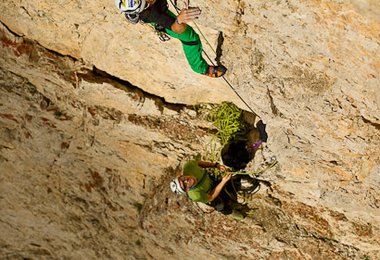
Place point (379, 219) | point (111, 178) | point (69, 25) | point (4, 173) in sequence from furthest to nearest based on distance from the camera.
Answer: point (4, 173), point (111, 178), point (69, 25), point (379, 219)

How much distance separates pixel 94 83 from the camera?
Result: 7.42 metres

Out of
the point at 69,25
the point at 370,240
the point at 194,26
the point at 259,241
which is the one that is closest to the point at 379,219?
the point at 370,240

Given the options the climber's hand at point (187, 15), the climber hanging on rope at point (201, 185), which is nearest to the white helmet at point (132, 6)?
the climber's hand at point (187, 15)

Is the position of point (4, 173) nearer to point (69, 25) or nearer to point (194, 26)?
point (69, 25)

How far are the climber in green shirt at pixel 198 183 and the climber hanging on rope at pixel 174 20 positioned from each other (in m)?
1.64

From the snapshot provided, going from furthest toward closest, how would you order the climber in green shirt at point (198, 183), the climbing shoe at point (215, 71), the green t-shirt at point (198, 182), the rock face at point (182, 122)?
the green t-shirt at point (198, 182), the climber in green shirt at point (198, 183), the climbing shoe at point (215, 71), the rock face at point (182, 122)

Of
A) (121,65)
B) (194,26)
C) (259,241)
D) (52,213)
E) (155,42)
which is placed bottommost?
(52,213)

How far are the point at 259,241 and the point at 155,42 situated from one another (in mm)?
3607

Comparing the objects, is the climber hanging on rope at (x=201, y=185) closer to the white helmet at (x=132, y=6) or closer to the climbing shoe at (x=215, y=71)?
the climbing shoe at (x=215, y=71)

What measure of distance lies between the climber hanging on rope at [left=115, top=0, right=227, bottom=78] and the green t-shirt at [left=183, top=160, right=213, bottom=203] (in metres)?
1.65

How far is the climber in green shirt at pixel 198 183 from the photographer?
672 cm

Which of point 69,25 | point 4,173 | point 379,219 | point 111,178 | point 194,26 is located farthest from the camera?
point 4,173

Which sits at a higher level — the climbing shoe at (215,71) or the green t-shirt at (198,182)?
the climbing shoe at (215,71)

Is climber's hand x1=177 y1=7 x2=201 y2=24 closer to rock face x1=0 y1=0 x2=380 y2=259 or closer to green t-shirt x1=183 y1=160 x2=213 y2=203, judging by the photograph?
rock face x1=0 y1=0 x2=380 y2=259
